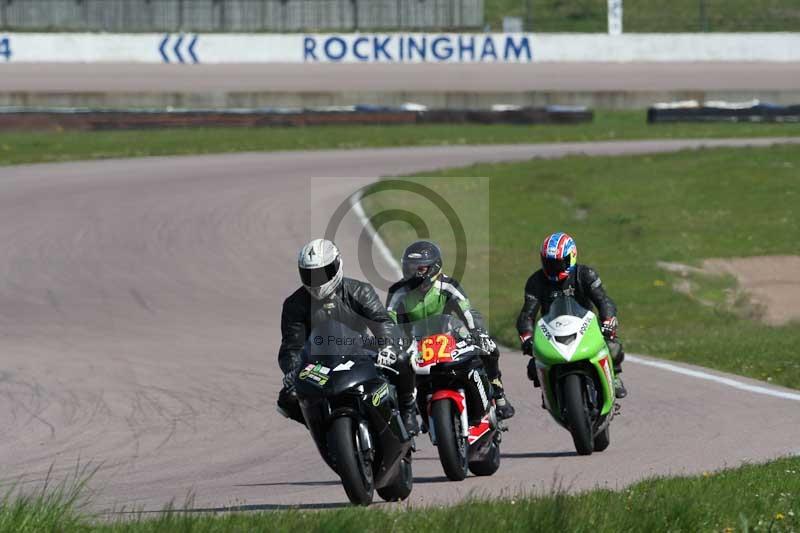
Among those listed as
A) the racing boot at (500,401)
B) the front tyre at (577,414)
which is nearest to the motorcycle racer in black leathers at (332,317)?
the racing boot at (500,401)

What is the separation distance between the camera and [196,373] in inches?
574

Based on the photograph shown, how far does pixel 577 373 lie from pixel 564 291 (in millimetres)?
989

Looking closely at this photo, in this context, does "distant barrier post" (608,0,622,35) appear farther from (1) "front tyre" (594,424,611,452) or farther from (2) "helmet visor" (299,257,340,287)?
(2) "helmet visor" (299,257,340,287)

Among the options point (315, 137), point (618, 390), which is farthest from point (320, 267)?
point (315, 137)

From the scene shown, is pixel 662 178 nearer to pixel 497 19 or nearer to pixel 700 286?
pixel 700 286

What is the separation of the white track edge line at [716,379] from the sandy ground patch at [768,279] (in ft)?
14.0

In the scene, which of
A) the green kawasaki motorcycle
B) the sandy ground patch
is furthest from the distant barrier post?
the green kawasaki motorcycle

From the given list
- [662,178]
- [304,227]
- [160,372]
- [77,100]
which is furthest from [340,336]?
[77,100]

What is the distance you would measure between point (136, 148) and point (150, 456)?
2582 centimetres

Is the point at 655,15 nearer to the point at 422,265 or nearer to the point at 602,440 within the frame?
the point at 602,440

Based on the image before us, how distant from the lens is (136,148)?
35.6 metres

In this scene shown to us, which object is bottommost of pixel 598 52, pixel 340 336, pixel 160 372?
pixel 160 372

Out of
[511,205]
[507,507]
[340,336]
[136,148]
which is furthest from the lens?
[136,148]

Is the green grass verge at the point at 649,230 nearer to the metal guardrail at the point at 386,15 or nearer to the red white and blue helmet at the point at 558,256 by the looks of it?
the red white and blue helmet at the point at 558,256
